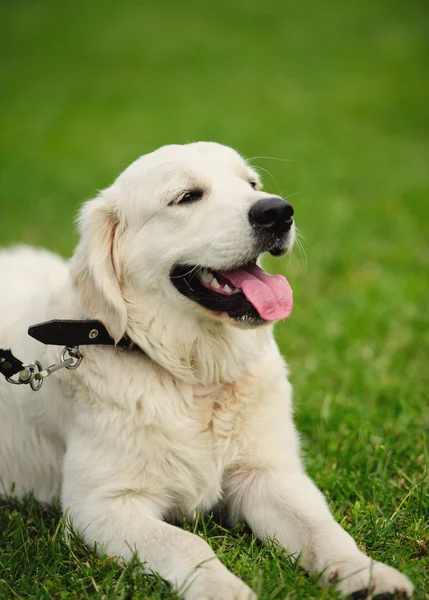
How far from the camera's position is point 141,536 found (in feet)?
8.54

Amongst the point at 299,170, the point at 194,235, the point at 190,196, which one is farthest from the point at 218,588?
the point at 299,170

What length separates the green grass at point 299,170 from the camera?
2.83m

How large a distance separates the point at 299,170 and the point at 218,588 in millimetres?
8902

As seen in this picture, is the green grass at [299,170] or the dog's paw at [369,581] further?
the green grass at [299,170]

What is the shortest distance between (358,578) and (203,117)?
1345 cm

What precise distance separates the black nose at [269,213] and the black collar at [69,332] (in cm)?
76

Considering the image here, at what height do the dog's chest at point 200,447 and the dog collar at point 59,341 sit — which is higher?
the dog collar at point 59,341

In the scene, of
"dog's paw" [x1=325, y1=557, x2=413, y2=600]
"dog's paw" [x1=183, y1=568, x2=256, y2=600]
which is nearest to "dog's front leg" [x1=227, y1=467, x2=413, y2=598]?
"dog's paw" [x1=325, y1=557, x2=413, y2=600]

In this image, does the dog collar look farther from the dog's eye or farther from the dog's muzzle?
the dog's muzzle

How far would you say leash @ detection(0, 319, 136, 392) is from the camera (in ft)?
9.34

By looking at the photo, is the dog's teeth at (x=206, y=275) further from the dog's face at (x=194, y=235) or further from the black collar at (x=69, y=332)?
the black collar at (x=69, y=332)

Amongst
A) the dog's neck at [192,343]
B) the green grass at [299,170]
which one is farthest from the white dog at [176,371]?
the green grass at [299,170]

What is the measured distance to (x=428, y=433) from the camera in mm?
3717

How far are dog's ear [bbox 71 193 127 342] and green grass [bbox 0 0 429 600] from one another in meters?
0.87
